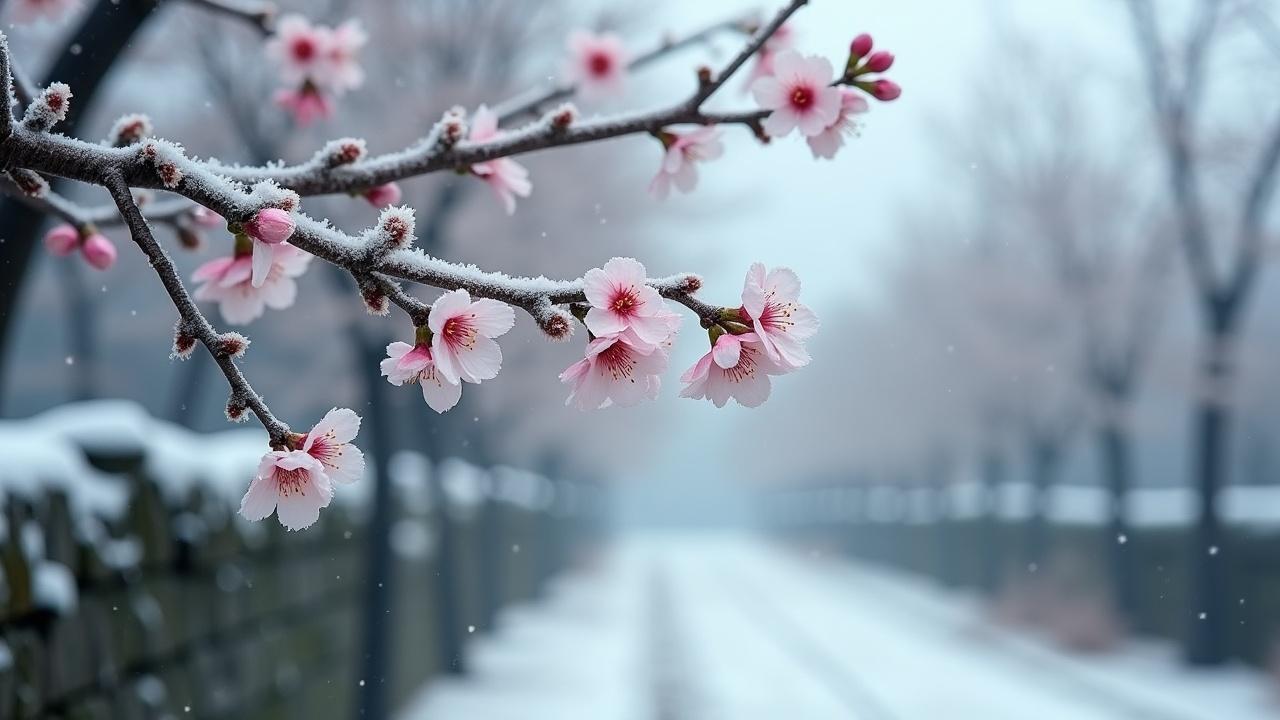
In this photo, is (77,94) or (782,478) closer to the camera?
(77,94)

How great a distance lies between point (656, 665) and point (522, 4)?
6.90 meters

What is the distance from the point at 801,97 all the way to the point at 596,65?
1.17 metres

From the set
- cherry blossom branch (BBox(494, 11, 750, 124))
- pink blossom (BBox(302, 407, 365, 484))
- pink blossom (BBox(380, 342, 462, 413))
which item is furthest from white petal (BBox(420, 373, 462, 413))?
cherry blossom branch (BBox(494, 11, 750, 124))

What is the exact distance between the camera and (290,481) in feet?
5.67

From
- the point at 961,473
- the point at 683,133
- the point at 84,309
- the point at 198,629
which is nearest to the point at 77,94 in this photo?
the point at 683,133

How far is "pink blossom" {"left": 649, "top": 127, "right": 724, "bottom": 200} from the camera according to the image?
2.58 m

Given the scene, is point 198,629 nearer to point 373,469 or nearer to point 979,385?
point 373,469

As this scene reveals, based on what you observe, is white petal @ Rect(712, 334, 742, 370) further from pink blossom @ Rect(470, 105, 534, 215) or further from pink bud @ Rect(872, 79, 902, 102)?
pink blossom @ Rect(470, 105, 534, 215)

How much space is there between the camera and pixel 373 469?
917cm

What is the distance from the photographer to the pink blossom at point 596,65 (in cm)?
342

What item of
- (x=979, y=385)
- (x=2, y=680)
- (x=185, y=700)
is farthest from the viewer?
(x=979, y=385)

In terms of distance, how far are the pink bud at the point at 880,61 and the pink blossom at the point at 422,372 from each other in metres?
1.09

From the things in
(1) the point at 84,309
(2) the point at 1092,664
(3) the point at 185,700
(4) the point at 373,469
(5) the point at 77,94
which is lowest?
(2) the point at 1092,664

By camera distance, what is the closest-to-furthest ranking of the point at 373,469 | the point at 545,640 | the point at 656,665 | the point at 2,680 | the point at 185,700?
the point at 2,680, the point at 185,700, the point at 373,469, the point at 656,665, the point at 545,640
